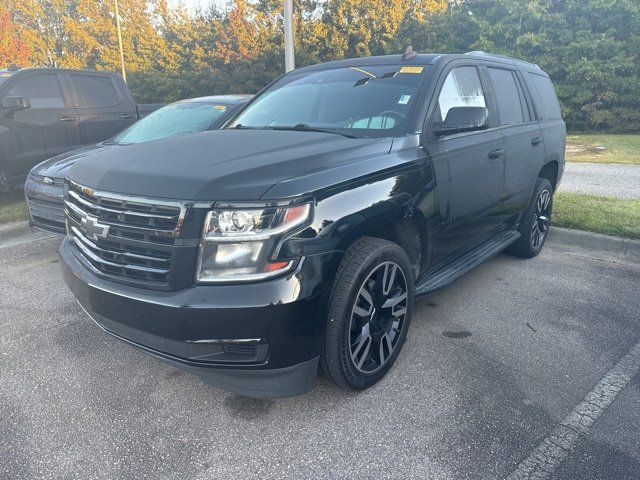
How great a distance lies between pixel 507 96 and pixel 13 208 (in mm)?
6580

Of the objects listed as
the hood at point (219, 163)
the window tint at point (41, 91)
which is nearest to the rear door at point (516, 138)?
the hood at point (219, 163)

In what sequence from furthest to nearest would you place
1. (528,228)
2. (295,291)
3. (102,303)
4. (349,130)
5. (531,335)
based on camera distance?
(528,228) → (531,335) → (349,130) → (102,303) → (295,291)

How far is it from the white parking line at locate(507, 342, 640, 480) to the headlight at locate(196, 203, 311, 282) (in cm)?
145

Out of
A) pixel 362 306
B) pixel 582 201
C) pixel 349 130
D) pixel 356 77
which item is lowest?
pixel 582 201

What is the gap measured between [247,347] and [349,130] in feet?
5.37

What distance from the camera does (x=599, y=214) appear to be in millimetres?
6074

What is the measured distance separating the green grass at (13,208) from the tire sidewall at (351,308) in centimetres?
567

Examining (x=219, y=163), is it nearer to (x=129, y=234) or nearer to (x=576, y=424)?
(x=129, y=234)

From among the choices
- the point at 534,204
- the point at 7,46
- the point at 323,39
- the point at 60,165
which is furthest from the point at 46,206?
the point at 7,46

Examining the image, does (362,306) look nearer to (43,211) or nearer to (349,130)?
(349,130)

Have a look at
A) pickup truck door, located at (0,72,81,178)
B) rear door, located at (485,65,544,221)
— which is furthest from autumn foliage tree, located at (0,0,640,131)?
pickup truck door, located at (0,72,81,178)

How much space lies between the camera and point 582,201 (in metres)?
6.80

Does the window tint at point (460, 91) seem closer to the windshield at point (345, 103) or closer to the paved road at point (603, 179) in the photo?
the windshield at point (345, 103)

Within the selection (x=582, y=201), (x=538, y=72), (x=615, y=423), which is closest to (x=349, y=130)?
(x=615, y=423)
